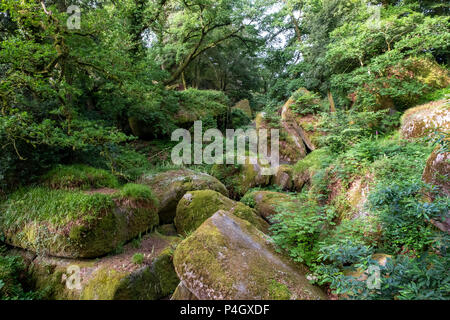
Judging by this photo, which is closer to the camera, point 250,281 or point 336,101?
point 250,281

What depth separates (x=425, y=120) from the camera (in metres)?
4.48

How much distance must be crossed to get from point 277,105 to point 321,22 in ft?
15.0

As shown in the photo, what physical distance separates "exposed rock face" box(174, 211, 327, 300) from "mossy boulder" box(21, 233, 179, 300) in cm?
130

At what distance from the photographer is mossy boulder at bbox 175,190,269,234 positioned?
426cm

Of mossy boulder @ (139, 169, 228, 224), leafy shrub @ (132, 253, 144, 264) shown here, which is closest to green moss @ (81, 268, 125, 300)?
leafy shrub @ (132, 253, 144, 264)

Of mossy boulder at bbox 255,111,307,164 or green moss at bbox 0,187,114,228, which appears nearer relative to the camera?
green moss at bbox 0,187,114,228

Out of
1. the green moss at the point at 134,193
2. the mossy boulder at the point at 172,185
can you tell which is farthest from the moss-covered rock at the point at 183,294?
the mossy boulder at the point at 172,185

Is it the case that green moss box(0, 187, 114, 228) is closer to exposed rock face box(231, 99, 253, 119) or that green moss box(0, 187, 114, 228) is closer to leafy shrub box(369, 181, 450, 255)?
leafy shrub box(369, 181, 450, 255)

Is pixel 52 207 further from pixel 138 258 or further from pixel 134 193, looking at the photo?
pixel 138 258

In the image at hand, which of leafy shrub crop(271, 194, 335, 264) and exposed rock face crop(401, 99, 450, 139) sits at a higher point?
exposed rock face crop(401, 99, 450, 139)

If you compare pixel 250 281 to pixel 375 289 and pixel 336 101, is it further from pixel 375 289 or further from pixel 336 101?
pixel 336 101

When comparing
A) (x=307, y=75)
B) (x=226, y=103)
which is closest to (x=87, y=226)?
(x=226, y=103)

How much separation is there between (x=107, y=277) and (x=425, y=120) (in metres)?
6.90
